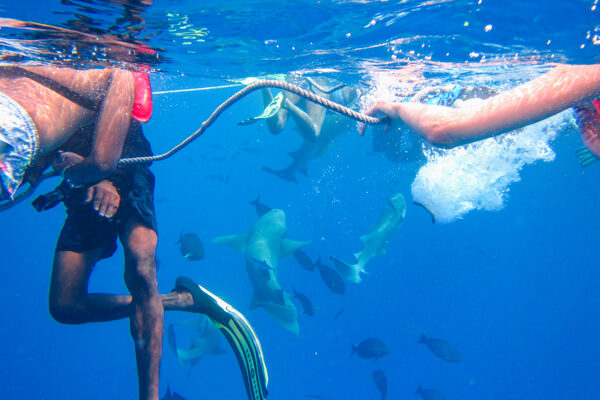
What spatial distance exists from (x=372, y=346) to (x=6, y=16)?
1092 centimetres

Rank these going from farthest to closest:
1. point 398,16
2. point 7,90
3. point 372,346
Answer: point 372,346, point 398,16, point 7,90

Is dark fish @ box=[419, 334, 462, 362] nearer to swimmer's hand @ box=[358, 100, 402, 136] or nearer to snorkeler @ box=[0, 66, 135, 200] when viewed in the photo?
swimmer's hand @ box=[358, 100, 402, 136]

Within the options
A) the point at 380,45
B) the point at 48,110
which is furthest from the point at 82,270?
the point at 380,45

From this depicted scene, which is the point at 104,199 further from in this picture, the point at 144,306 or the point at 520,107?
the point at 520,107

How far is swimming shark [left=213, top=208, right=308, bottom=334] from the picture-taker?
28.3 ft

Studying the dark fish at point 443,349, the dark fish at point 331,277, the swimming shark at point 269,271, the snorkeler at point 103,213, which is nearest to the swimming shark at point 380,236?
the dark fish at point 331,277

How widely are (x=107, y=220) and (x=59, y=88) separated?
4.62ft

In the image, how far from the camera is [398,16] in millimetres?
6184

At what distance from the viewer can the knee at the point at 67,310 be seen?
3.26m

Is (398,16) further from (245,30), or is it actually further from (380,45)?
(245,30)

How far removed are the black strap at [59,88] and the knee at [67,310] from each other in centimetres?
217

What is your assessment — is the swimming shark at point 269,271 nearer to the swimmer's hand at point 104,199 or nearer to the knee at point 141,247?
the knee at point 141,247

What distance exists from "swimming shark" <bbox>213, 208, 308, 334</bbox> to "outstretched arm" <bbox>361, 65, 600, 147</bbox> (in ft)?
21.1

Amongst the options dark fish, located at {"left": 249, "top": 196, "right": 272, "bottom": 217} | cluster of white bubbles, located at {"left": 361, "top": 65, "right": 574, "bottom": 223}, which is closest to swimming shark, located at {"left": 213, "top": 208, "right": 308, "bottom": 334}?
dark fish, located at {"left": 249, "top": 196, "right": 272, "bottom": 217}
